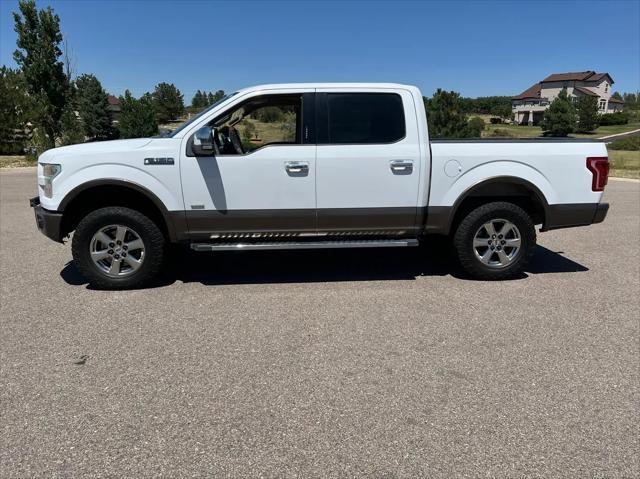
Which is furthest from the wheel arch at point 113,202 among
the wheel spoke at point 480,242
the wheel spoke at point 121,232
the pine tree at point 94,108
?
the pine tree at point 94,108

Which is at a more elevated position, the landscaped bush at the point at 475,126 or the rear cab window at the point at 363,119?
the landscaped bush at the point at 475,126

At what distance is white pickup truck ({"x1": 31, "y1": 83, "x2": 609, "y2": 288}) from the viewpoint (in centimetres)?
488

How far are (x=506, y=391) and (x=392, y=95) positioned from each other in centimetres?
322

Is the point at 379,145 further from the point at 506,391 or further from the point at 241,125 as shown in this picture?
the point at 506,391

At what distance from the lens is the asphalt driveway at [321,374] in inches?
101

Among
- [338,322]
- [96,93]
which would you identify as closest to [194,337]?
[338,322]

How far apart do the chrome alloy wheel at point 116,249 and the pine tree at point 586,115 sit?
82723 mm

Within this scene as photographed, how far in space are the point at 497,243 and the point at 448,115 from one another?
27066 mm

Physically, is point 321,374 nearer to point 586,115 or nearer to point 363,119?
point 363,119

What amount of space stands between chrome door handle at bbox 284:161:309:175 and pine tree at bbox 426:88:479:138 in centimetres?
2689

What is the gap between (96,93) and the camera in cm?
4006

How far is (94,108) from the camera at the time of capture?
39.2 metres

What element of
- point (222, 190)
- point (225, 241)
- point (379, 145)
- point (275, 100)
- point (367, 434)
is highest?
point (275, 100)

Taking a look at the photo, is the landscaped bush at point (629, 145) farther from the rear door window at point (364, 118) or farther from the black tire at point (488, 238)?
the rear door window at point (364, 118)
